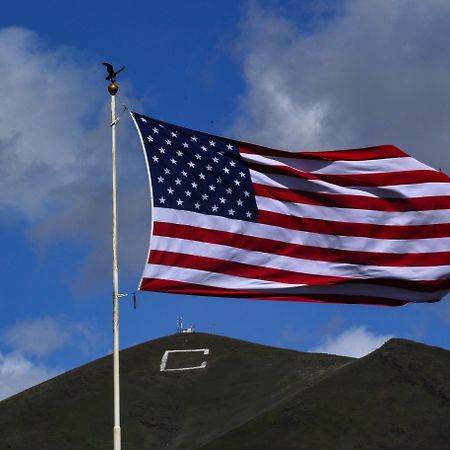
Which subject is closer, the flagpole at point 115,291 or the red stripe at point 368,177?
the flagpole at point 115,291

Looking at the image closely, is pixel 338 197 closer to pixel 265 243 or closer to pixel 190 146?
pixel 265 243

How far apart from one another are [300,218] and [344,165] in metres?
1.62

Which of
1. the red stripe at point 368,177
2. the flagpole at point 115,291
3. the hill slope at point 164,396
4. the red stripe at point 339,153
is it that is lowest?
the flagpole at point 115,291

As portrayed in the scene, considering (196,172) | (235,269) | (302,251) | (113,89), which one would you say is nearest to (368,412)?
(302,251)

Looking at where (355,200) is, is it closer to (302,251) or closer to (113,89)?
(302,251)

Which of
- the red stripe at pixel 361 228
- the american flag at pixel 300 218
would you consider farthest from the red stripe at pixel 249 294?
the red stripe at pixel 361 228

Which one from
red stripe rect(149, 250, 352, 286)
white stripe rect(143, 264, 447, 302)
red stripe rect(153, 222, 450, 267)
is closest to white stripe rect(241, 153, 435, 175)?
red stripe rect(153, 222, 450, 267)

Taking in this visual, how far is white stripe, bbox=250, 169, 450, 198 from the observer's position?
22.5m

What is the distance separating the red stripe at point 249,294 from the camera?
20.3 m

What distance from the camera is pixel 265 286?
2170cm

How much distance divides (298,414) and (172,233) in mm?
67740

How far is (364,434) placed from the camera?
3211 inches

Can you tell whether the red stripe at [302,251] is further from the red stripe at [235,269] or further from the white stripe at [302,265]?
the red stripe at [235,269]

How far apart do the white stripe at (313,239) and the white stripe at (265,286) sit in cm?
82
